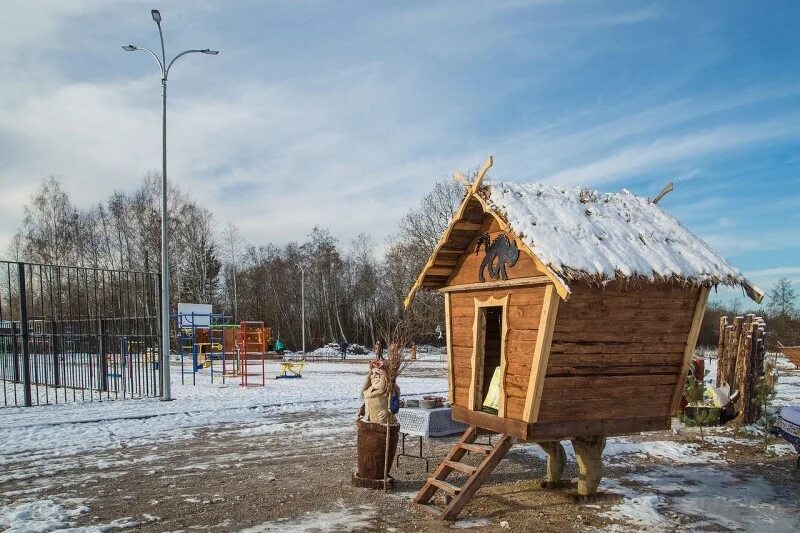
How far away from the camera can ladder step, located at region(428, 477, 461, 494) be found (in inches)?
280

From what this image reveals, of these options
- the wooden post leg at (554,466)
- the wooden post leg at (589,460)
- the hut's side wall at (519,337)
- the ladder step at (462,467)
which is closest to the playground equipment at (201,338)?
the ladder step at (462,467)

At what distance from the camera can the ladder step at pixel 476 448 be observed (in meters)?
7.34

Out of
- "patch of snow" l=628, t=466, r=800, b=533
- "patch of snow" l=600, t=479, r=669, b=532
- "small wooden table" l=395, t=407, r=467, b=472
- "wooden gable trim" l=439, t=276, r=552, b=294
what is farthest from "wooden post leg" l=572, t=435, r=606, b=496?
"small wooden table" l=395, t=407, r=467, b=472

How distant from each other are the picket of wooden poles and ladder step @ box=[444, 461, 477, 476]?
330 inches

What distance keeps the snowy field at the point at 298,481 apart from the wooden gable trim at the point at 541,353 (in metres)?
1.29

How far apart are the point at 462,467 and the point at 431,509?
1.99 feet

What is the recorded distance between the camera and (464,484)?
24.0ft

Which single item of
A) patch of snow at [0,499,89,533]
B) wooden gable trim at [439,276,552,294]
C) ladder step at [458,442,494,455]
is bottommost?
patch of snow at [0,499,89,533]

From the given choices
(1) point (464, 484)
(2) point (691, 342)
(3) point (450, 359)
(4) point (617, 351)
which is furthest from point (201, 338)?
(2) point (691, 342)

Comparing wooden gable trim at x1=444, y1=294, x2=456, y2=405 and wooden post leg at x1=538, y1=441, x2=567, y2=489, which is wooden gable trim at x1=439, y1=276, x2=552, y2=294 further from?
wooden post leg at x1=538, y1=441, x2=567, y2=489

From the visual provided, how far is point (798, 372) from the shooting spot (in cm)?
3028

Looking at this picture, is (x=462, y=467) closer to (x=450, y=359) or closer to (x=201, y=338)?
(x=450, y=359)

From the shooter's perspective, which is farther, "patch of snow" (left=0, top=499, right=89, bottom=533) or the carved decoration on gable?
the carved decoration on gable

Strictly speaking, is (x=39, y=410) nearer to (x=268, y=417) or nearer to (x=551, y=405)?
(x=268, y=417)
